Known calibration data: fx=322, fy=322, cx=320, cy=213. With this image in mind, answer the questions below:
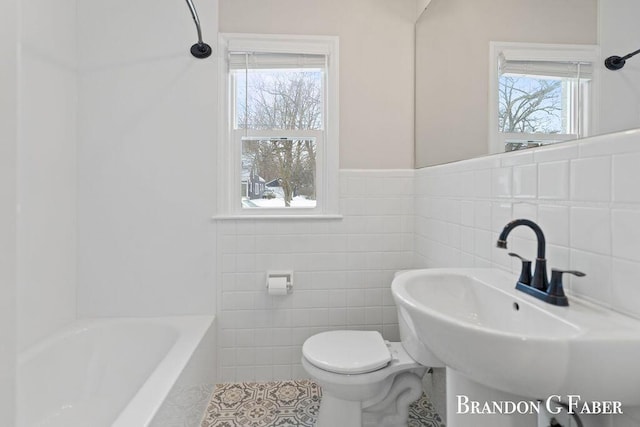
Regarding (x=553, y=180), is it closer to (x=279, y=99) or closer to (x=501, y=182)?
(x=501, y=182)

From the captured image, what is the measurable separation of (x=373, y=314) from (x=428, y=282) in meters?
0.93

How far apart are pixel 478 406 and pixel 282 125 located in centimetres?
168

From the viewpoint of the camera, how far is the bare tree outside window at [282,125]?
77.3 inches

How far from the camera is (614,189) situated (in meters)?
0.78

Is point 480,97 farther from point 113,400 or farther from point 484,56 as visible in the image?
point 113,400

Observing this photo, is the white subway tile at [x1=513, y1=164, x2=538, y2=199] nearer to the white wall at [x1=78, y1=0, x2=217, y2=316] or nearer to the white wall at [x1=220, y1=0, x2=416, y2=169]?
the white wall at [x1=220, y1=0, x2=416, y2=169]

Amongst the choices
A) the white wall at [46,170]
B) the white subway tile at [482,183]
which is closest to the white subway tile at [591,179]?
the white subway tile at [482,183]

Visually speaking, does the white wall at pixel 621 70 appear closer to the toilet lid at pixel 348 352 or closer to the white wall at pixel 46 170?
the toilet lid at pixel 348 352

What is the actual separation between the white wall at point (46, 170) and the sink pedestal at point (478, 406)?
Answer: 1.85 metres

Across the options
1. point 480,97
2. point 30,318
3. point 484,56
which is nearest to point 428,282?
point 480,97

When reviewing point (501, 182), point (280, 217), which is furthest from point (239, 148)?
point (501, 182)

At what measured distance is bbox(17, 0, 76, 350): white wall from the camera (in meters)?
1.50

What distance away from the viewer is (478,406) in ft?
2.95

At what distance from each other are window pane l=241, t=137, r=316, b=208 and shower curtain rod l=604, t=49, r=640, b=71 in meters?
1.40
